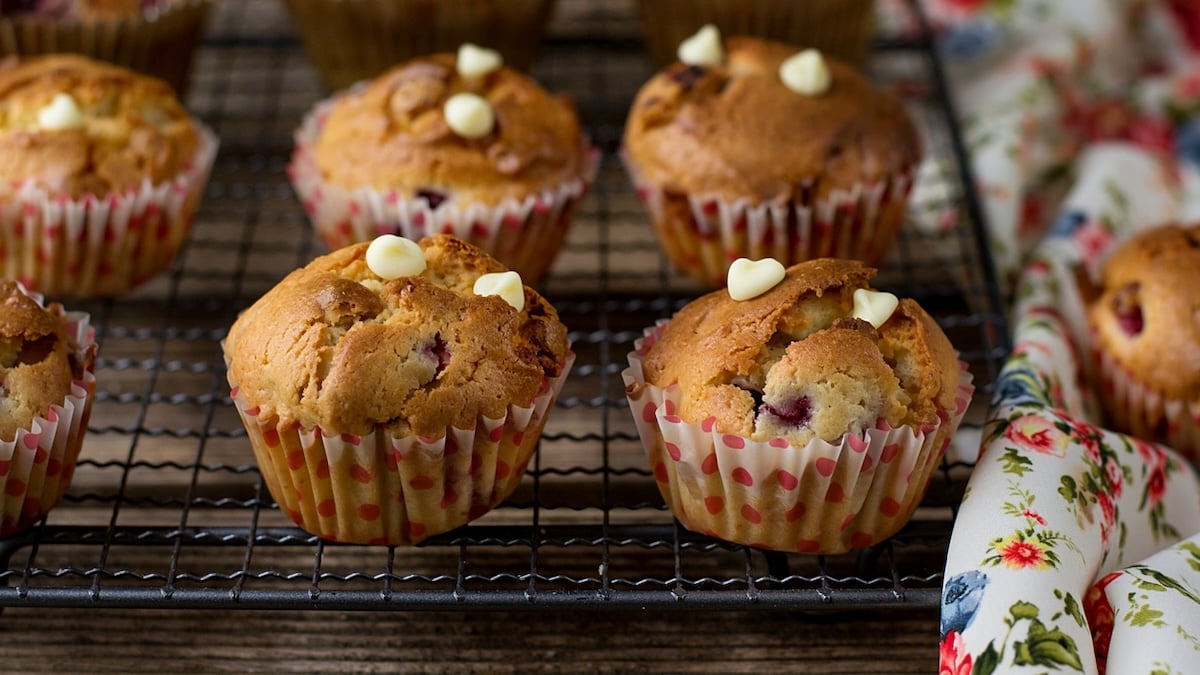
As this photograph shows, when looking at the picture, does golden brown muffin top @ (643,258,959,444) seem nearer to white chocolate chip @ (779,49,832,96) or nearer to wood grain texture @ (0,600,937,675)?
wood grain texture @ (0,600,937,675)

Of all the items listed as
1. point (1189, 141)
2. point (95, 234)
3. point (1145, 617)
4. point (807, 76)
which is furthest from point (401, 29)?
point (1145, 617)

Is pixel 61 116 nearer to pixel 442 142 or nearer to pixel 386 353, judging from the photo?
pixel 442 142

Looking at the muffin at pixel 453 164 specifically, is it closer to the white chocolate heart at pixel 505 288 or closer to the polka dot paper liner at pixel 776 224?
the polka dot paper liner at pixel 776 224

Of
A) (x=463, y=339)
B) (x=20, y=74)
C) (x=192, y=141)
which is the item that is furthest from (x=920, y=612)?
(x=20, y=74)

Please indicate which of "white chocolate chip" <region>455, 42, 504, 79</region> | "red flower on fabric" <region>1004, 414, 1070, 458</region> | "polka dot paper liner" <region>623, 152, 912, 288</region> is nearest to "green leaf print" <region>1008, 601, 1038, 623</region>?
"red flower on fabric" <region>1004, 414, 1070, 458</region>

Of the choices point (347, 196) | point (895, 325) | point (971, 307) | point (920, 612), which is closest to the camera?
point (895, 325)

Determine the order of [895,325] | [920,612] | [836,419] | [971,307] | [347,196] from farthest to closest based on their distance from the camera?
[971,307]
[347,196]
[920,612]
[895,325]
[836,419]

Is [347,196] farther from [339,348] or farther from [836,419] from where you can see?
[836,419]

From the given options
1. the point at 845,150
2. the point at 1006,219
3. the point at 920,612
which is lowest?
the point at 920,612

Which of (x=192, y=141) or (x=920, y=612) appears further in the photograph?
(x=192, y=141)
